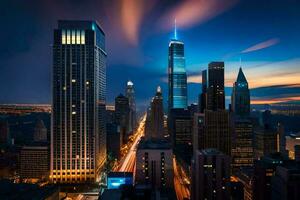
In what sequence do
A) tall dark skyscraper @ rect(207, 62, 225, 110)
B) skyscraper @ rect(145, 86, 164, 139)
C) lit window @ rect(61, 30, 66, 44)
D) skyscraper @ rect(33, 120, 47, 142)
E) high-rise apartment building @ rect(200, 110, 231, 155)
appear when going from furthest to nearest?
skyscraper @ rect(145, 86, 164, 139), tall dark skyscraper @ rect(207, 62, 225, 110), skyscraper @ rect(33, 120, 47, 142), high-rise apartment building @ rect(200, 110, 231, 155), lit window @ rect(61, 30, 66, 44)

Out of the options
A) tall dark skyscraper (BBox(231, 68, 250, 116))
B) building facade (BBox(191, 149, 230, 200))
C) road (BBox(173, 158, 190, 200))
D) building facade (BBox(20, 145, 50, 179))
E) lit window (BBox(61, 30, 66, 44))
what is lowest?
road (BBox(173, 158, 190, 200))

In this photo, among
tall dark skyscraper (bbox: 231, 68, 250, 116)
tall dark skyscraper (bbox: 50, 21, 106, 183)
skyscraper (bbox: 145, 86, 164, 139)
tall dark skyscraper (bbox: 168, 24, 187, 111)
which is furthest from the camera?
tall dark skyscraper (bbox: 168, 24, 187, 111)

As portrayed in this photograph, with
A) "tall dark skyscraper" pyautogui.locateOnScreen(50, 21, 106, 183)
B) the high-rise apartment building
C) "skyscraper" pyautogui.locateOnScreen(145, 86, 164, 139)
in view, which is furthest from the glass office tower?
"tall dark skyscraper" pyautogui.locateOnScreen(50, 21, 106, 183)

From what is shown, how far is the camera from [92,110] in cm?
1811

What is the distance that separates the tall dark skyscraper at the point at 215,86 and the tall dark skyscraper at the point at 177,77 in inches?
554

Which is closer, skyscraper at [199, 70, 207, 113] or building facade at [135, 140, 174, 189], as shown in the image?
building facade at [135, 140, 174, 189]

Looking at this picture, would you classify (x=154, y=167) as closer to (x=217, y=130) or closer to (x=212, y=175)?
(x=212, y=175)

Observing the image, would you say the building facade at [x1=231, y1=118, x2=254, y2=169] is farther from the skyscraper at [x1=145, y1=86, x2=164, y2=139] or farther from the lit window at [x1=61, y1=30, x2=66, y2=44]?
the lit window at [x1=61, y1=30, x2=66, y2=44]

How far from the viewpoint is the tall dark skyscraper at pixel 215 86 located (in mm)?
24580

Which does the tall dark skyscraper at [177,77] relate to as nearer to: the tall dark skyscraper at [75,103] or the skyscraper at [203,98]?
the skyscraper at [203,98]

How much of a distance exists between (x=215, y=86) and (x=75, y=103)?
12.2 meters

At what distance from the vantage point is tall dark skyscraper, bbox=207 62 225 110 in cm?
2458

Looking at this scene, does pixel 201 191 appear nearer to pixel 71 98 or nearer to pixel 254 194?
pixel 254 194

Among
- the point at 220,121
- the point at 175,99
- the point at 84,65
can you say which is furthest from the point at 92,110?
the point at 175,99
